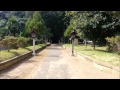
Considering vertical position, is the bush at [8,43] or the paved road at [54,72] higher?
the bush at [8,43]

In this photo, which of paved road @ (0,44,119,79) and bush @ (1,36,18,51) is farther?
bush @ (1,36,18,51)

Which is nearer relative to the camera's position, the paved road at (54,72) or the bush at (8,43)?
the paved road at (54,72)

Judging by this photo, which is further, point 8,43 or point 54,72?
point 8,43

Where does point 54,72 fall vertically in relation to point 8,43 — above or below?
below

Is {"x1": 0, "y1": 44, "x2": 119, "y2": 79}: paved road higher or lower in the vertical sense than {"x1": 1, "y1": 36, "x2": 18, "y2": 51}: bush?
lower
